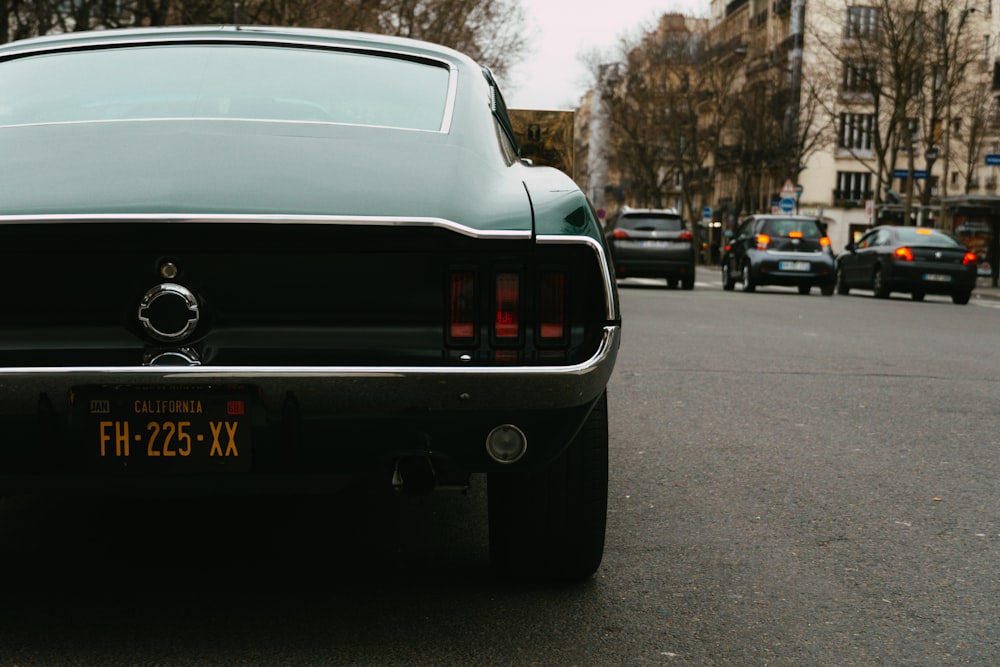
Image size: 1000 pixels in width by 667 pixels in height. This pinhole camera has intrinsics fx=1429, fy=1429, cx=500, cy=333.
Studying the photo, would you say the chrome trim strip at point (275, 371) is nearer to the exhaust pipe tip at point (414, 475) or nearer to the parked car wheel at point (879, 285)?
the exhaust pipe tip at point (414, 475)

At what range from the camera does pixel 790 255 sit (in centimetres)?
2597

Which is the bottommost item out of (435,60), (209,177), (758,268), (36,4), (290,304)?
(758,268)

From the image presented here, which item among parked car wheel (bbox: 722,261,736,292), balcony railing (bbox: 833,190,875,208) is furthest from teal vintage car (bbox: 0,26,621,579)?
balcony railing (bbox: 833,190,875,208)

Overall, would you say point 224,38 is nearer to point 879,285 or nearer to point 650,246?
point 650,246

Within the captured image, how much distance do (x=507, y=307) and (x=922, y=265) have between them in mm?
23502

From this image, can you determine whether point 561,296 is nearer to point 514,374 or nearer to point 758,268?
point 514,374

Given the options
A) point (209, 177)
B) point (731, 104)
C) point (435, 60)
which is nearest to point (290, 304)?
point (209, 177)

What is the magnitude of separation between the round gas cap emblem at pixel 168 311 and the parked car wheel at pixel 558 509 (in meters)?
0.98

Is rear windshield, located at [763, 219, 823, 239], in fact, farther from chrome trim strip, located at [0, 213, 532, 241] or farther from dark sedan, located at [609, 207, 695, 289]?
chrome trim strip, located at [0, 213, 532, 241]

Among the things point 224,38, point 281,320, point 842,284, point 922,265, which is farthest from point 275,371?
point 842,284

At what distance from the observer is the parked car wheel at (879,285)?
25.9 metres

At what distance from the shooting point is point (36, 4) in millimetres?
21703

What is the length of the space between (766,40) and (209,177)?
78401 millimetres

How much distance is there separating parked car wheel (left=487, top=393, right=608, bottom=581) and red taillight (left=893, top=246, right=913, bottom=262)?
22765 millimetres
